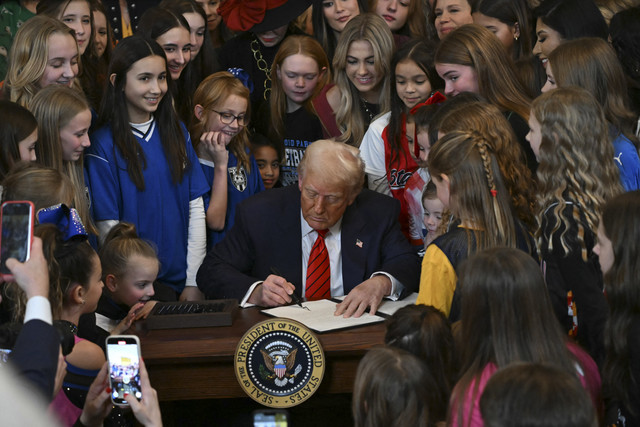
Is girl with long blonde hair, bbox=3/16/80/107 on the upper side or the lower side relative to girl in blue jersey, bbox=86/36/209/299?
upper

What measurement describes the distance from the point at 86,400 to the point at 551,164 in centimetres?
164

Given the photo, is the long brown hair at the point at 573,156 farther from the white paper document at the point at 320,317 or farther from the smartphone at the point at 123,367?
the smartphone at the point at 123,367

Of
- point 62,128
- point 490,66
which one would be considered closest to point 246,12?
point 62,128

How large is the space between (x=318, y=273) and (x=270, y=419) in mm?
1288

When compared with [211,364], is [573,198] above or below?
above

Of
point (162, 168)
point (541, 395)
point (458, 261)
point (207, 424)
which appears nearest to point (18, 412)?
point (541, 395)

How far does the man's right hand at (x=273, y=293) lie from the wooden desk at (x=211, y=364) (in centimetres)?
33

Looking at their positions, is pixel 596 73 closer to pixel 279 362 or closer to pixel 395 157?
pixel 395 157

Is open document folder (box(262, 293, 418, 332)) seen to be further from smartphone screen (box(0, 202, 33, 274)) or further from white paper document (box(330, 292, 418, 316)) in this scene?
smartphone screen (box(0, 202, 33, 274))

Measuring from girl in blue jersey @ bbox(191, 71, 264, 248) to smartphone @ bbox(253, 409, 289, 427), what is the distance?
76.5 inches

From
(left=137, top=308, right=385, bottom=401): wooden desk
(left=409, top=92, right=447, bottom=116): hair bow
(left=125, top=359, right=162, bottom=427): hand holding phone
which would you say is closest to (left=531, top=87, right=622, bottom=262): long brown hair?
(left=137, top=308, right=385, bottom=401): wooden desk

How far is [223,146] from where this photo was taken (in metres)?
4.28

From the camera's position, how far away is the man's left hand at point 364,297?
126 inches

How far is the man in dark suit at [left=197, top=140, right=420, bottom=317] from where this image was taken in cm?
349
